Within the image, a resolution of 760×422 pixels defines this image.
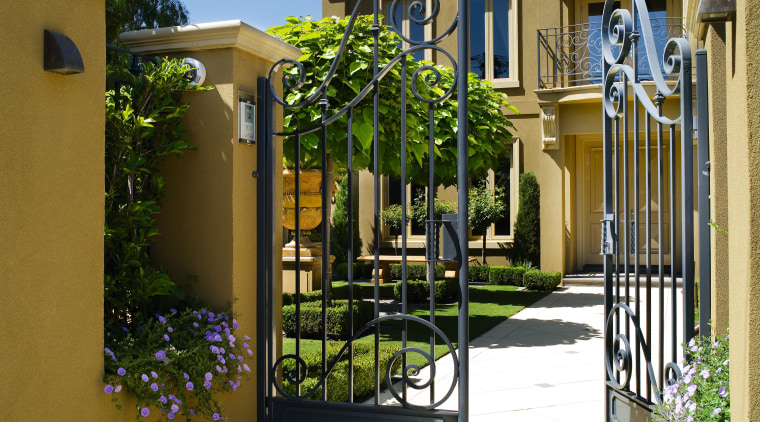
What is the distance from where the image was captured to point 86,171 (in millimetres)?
2934

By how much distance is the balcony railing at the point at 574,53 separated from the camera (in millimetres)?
13359

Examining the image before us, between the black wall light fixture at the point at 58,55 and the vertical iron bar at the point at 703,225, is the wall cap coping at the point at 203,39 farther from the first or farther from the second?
the vertical iron bar at the point at 703,225

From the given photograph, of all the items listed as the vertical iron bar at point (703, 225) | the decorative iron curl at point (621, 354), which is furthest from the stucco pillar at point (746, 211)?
the decorative iron curl at point (621, 354)

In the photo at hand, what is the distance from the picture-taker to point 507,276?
13406 mm

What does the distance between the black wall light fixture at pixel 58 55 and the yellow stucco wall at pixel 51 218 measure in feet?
0.11

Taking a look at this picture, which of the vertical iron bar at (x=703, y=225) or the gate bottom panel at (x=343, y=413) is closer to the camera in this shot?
the vertical iron bar at (x=703, y=225)

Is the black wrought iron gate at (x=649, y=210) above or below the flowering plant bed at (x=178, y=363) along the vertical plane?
above

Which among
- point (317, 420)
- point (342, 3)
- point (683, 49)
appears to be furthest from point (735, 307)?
point (342, 3)

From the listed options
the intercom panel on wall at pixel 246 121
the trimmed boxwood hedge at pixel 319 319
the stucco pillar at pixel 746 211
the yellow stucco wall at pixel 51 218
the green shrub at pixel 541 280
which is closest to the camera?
the stucco pillar at pixel 746 211

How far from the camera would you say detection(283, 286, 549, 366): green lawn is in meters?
7.20

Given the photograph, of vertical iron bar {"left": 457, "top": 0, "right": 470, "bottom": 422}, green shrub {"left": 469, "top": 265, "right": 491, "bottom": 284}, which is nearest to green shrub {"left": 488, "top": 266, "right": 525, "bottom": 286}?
green shrub {"left": 469, "top": 265, "right": 491, "bottom": 284}

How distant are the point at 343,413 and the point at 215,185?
1411 millimetres

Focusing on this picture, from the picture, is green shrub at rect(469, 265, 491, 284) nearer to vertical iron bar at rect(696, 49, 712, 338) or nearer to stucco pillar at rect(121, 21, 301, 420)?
stucco pillar at rect(121, 21, 301, 420)

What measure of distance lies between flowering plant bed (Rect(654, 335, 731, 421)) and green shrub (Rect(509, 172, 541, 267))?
11.0m
